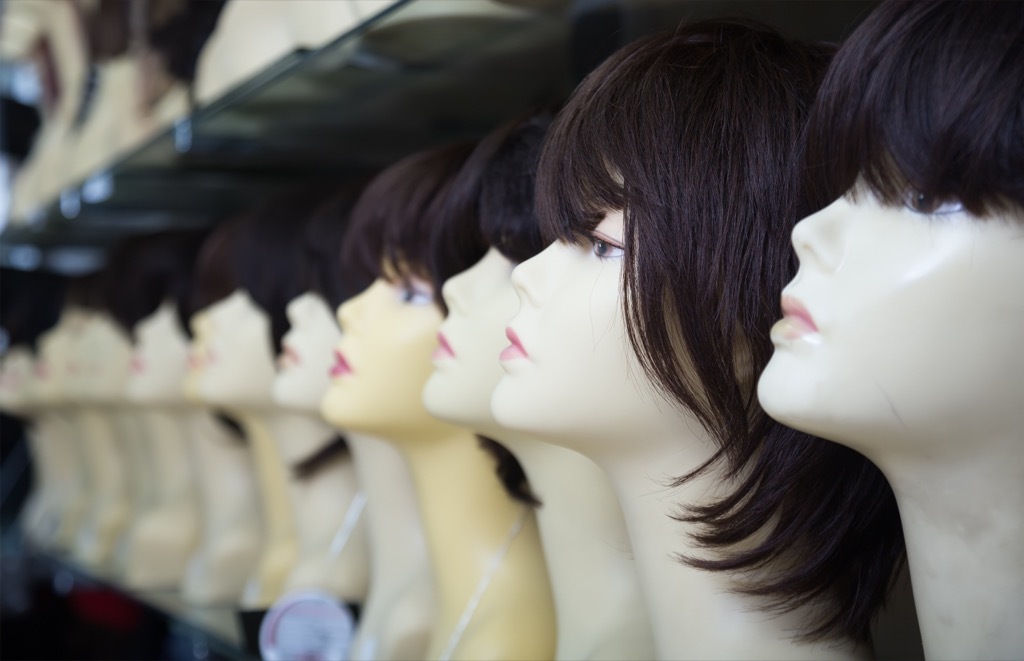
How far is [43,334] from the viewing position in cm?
237

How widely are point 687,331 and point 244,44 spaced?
75 cm

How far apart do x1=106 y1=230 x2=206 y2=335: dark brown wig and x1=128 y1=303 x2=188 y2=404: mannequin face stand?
27 mm

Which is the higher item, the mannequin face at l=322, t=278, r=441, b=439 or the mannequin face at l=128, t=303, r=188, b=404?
the mannequin face at l=322, t=278, r=441, b=439

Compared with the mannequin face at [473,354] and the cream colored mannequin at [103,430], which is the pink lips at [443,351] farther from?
the cream colored mannequin at [103,430]

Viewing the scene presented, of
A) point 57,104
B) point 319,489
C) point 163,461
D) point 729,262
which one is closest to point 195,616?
point 319,489

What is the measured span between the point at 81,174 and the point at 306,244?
781 millimetres

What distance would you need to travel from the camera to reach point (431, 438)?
111 centimetres

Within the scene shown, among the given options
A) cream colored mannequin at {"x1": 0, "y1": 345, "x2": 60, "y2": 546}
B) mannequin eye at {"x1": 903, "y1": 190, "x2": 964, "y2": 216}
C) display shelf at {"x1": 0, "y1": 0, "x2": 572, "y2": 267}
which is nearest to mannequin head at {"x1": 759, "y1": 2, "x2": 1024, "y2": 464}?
mannequin eye at {"x1": 903, "y1": 190, "x2": 964, "y2": 216}

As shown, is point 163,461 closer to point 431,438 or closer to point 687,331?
point 431,438

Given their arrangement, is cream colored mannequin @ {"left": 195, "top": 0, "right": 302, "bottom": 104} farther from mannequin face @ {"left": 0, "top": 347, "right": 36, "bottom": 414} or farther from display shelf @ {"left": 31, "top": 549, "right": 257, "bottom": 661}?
mannequin face @ {"left": 0, "top": 347, "right": 36, "bottom": 414}

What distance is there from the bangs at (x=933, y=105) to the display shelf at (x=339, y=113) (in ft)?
1.43

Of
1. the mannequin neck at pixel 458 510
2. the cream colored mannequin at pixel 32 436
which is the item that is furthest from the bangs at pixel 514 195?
the cream colored mannequin at pixel 32 436

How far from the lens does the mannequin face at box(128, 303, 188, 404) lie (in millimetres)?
1712

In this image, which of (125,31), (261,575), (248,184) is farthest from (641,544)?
(125,31)
